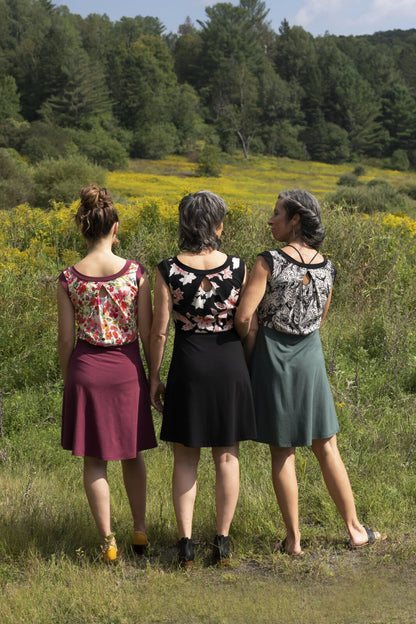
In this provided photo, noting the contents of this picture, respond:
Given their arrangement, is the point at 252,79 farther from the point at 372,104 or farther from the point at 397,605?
the point at 397,605

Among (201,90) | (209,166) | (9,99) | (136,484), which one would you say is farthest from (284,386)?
(201,90)

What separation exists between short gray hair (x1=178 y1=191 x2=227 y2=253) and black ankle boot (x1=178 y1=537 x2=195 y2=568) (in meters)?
1.31

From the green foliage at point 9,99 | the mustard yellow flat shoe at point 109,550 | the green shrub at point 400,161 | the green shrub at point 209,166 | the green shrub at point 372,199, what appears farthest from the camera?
the green shrub at point 400,161

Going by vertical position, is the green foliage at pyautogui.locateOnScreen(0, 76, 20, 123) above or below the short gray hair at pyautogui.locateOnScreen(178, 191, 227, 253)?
above

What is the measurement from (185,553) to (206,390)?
743 mm

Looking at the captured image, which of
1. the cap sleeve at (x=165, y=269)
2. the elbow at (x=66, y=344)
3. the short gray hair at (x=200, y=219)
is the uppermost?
the short gray hair at (x=200, y=219)

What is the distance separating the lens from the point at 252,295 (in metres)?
3.06

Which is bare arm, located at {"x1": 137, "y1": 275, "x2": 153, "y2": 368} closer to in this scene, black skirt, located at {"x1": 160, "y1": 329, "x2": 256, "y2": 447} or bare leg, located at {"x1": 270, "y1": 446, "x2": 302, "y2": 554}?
black skirt, located at {"x1": 160, "y1": 329, "x2": 256, "y2": 447}

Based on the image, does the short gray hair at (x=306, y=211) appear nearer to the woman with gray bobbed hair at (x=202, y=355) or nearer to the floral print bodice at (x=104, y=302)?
the woman with gray bobbed hair at (x=202, y=355)

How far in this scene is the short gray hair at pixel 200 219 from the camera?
298 cm

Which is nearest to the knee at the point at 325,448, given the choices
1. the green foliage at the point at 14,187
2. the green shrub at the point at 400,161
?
the green foliage at the point at 14,187

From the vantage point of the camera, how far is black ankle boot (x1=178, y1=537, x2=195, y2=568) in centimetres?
309

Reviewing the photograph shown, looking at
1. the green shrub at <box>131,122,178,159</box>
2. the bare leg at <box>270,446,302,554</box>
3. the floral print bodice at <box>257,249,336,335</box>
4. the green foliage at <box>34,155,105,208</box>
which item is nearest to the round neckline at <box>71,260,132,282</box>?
the floral print bodice at <box>257,249,336,335</box>

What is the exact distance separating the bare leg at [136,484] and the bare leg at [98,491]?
13cm
